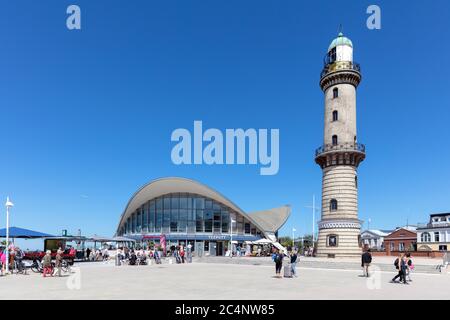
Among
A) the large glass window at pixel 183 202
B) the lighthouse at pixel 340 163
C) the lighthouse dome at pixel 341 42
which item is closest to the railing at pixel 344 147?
the lighthouse at pixel 340 163

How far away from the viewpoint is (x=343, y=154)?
37625 mm

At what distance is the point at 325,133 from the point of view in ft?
131

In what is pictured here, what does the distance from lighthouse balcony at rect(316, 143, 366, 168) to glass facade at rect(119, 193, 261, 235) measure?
20.7 meters

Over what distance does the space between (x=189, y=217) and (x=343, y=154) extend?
80.6 feet

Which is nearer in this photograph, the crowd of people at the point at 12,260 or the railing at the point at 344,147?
the crowd of people at the point at 12,260

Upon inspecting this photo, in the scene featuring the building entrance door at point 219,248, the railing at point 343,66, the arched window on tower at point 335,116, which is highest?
the railing at point 343,66

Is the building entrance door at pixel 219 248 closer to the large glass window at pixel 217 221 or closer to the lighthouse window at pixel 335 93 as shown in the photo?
the large glass window at pixel 217 221

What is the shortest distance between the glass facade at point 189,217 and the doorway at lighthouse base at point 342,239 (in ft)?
62.3

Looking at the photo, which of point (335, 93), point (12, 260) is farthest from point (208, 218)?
point (12, 260)

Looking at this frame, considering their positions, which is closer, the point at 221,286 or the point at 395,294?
the point at 395,294

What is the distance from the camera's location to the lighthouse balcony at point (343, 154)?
123 feet
